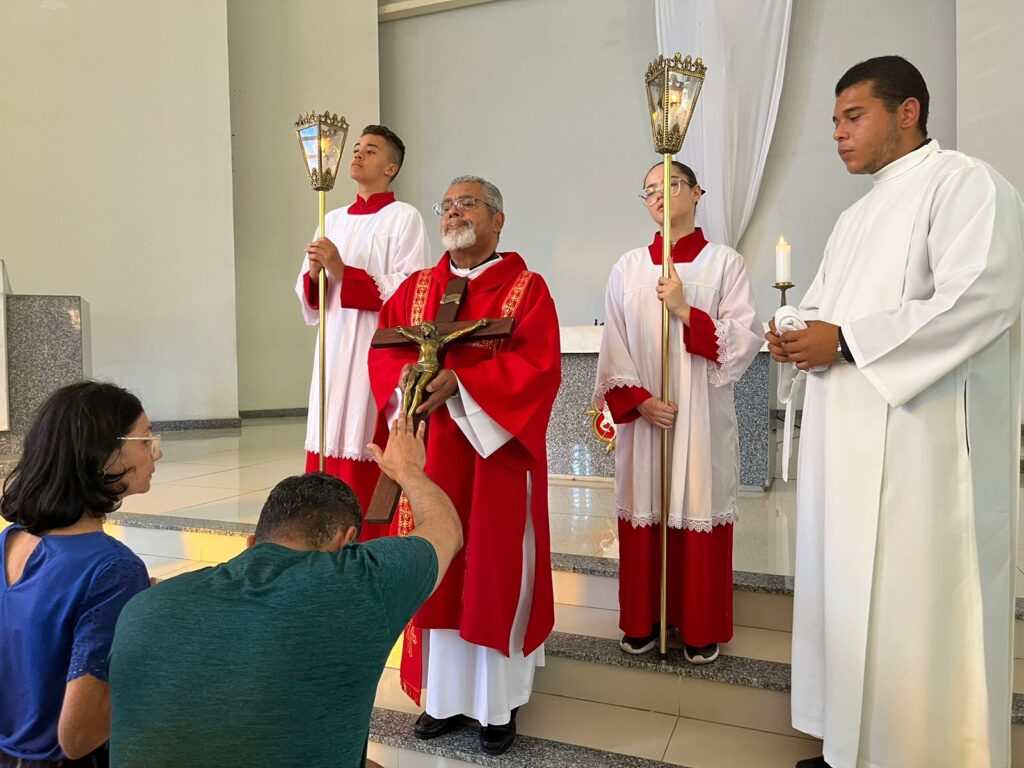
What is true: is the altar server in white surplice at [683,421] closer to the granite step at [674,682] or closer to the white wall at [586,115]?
the granite step at [674,682]

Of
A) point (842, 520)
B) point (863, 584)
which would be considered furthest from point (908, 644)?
point (842, 520)

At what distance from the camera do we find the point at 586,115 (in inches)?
372

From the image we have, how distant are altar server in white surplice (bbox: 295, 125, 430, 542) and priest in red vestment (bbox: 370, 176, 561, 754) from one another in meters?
0.85

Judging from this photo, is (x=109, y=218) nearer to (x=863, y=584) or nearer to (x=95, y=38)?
(x=95, y=38)

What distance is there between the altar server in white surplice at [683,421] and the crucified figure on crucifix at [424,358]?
2.78 ft

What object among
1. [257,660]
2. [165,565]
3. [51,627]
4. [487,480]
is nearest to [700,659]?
[487,480]

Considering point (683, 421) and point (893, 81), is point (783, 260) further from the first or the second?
point (893, 81)

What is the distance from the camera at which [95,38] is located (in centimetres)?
821

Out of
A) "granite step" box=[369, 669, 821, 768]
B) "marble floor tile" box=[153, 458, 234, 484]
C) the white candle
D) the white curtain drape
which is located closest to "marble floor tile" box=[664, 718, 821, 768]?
"granite step" box=[369, 669, 821, 768]

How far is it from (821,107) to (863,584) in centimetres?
754

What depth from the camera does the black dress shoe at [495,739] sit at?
8.19 feet

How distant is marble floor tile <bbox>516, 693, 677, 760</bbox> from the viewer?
2.61 metres

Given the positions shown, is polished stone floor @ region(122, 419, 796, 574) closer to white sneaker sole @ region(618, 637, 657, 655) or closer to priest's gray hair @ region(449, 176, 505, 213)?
white sneaker sole @ region(618, 637, 657, 655)

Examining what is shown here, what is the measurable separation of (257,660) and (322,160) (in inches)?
103
